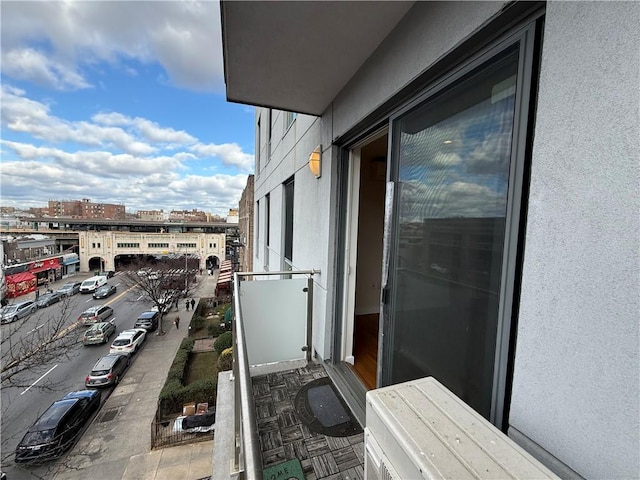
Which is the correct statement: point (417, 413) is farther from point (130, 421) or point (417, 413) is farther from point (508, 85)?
point (130, 421)

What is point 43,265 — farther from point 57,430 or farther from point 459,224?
point 459,224

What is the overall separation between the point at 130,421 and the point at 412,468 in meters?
10.3

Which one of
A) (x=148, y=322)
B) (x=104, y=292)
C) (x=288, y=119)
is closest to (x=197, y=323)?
(x=148, y=322)

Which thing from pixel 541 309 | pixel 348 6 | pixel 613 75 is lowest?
pixel 541 309

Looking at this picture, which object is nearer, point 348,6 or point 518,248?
point 518,248

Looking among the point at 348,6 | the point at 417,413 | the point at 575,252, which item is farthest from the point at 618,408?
the point at 348,6

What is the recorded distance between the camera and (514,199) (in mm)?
1048

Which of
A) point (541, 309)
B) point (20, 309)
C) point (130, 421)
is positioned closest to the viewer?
point (541, 309)

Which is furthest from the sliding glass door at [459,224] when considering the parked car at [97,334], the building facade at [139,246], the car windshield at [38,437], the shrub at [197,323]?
the building facade at [139,246]

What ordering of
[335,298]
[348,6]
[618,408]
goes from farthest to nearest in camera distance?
[335,298], [348,6], [618,408]

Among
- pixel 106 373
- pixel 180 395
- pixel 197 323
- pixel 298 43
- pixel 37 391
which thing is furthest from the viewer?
pixel 197 323

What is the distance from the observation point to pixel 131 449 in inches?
267

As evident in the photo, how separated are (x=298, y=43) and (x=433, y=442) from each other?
6.98 feet

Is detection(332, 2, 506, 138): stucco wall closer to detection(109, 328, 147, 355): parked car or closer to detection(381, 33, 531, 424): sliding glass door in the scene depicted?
detection(381, 33, 531, 424): sliding glass door
